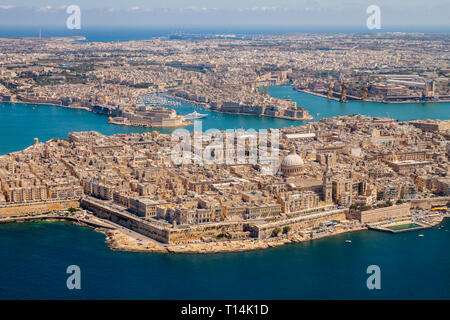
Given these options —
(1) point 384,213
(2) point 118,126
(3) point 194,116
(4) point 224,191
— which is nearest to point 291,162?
(4) point 224,191

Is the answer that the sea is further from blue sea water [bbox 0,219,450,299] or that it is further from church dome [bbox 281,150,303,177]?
church dome [bbox 281,150,303,177]

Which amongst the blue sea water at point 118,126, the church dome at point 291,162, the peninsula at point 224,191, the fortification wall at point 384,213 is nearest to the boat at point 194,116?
the blue sea water at point 118,126

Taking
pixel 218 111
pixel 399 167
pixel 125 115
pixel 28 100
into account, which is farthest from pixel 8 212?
pixel 28 100

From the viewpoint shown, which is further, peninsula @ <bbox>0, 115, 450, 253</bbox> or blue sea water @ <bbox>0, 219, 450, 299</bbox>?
peninsula @ <bbox>0, 115, 450, 253</bbox>

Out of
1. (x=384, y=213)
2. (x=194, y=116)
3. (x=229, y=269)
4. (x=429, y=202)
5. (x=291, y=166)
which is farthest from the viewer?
(x=194, y=116)

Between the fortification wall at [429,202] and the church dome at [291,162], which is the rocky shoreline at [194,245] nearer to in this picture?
the fortification wall at [429,202]

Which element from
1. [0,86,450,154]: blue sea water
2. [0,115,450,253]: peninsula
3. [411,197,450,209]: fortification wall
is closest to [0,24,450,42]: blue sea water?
[0,86,450,154]: blue sea water

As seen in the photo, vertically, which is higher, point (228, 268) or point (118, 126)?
point (118, 126)

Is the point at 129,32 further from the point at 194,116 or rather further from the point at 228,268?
the point at 228,268
